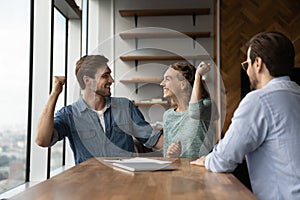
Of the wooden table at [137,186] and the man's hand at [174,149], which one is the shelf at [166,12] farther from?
the wooden table at [137,186]

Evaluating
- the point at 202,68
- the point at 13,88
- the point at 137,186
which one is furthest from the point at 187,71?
the point at 13,88

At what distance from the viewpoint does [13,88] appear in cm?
303

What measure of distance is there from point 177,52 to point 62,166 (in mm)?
2923

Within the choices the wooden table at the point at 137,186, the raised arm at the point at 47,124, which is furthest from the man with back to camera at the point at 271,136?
the raised arm at the point at 47,124

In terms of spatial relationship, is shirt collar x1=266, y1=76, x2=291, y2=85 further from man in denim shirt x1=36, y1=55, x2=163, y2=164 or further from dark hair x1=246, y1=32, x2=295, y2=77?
man in denim shirt x1=36, y1=55, x2=163, y2=164

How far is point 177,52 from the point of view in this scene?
5.65 ft

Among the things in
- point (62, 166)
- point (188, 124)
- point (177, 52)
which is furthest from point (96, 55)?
point (62, 166)

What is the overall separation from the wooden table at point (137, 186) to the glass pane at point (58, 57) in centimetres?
253

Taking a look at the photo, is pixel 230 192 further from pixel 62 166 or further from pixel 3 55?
pixel 62 166

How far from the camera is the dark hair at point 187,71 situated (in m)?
1.72

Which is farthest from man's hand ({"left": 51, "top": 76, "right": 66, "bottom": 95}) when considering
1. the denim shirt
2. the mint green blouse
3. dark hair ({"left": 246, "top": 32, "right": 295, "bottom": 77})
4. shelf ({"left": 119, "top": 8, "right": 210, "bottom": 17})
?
shelf ({"left": 119, "top": 8, "right": 210, "bottom": 17})

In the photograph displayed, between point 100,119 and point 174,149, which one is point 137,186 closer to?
point 174,149

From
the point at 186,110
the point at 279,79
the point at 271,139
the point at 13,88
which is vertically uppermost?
→ the point at 13,88

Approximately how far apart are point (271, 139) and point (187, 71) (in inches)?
17.4
